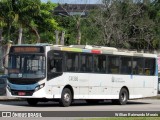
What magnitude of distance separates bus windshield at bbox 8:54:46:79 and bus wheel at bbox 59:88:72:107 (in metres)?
1.58

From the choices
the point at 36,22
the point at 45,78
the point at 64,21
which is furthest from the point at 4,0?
the point at 64,21

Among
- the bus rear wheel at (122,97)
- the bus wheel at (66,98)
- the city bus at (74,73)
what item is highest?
the city bus at (74,73)

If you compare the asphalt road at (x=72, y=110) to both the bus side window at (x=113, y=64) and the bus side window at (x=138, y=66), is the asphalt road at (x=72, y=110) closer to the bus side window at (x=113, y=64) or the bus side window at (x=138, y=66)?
the bus side window at (x=113, y=64)

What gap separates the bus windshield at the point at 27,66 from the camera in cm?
2434

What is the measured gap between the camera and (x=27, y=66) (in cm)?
2459

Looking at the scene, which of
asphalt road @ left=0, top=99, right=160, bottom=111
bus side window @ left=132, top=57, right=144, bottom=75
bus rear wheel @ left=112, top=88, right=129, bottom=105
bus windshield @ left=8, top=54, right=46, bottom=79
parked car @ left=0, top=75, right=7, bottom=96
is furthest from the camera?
parked car @ left=0, top=75, right=7, bottom=96

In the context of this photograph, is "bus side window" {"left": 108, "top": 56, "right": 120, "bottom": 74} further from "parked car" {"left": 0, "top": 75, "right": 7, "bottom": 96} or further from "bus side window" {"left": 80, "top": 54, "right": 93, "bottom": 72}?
"parked car" {"left": 0, "top": 75, "right": 7, "bottom": 96}

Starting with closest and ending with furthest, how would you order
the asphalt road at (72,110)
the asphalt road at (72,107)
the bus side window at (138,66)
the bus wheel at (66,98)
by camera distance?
the asphalt road at (72,110) → the asphalt road at (72,107) → the bus wheel at (66,98) → the bus side window at (138,66)

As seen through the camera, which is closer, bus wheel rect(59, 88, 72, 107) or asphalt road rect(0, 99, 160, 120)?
asphalt road rect(0, 99, 160, 120)

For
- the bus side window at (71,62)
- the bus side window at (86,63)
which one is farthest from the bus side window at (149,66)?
the bus side window at (71,62)

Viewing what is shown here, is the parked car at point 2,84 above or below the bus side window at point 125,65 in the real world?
below

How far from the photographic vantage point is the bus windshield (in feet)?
79.9

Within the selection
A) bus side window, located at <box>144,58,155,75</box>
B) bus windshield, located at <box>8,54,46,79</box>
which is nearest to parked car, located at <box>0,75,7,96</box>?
bus windshield, located at <box>8,54,46,79</box>

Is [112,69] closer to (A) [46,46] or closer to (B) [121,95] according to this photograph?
(B) [121,95]
